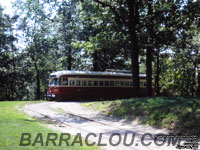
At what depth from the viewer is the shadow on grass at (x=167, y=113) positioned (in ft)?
34.0

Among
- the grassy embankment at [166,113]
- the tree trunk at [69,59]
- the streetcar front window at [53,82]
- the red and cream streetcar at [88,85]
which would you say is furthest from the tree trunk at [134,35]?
the tree trunk at [69,59]

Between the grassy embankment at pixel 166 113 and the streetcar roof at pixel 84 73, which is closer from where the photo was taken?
the grassy embankment at pixel 166 113

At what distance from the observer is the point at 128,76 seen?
33.3 m

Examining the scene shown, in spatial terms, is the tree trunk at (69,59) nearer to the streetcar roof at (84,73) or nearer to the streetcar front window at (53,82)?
the streetcar roof at (84,73)

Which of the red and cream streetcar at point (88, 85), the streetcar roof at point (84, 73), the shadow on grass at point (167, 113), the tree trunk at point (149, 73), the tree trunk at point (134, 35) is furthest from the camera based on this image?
the streetcar roof at point (84, 73)

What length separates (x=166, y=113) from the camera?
12281 millimetres

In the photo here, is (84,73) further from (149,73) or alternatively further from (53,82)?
(149,73)

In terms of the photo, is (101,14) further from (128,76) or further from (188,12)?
(128,76)

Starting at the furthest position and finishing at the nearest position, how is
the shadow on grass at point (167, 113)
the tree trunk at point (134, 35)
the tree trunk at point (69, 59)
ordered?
1. the tree trunk at point (69, 59)
2. the tree trunk at point (134, 35)
3. the shadow on grass at point (167, 113)

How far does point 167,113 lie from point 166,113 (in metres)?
0.05

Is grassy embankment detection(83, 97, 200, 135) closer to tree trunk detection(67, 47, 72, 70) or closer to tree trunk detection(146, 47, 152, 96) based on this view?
tree trunk detection(146, 47, 152, 96)

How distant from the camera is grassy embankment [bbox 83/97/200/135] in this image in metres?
10.5

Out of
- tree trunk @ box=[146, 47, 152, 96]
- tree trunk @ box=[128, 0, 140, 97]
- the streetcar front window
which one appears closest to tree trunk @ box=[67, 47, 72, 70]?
the streetcar front window

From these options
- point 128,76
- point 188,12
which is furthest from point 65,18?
point 188,12
